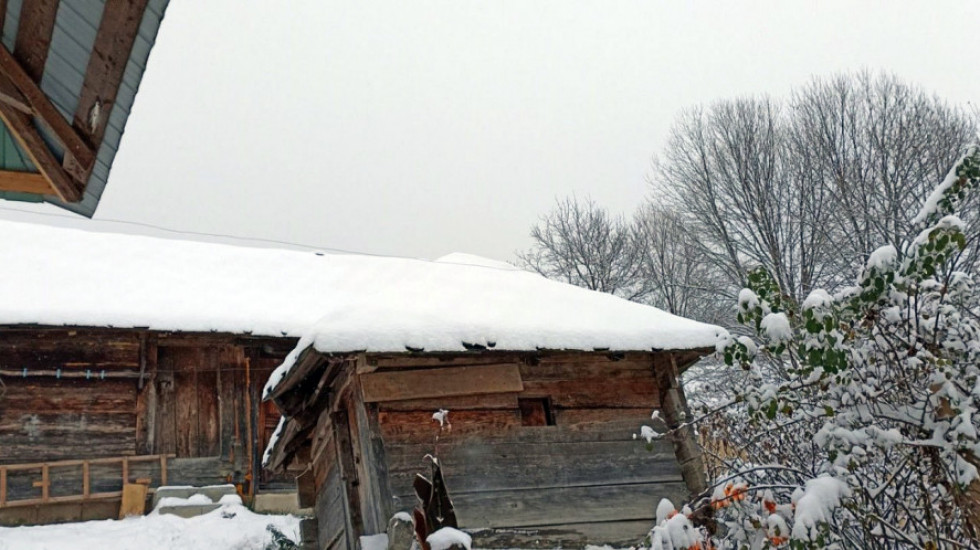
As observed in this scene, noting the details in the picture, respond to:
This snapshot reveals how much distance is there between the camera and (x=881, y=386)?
370 centimetres

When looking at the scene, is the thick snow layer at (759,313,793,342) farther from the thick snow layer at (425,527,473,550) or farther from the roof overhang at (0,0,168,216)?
the roof overhang at (0,0,168,216)

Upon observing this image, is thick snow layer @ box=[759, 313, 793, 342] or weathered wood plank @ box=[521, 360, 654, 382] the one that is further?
weathered wood plank @ box=[521, 360, 654, 382]

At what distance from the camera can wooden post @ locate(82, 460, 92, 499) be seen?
502 inches

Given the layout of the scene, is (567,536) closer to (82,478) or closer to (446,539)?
(446,539)

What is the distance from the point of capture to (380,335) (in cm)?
595

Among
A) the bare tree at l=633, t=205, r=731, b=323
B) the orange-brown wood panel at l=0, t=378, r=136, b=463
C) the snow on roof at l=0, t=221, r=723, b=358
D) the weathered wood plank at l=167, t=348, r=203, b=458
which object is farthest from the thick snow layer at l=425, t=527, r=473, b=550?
the bare tree at l=633, t=205, r=731, b=323

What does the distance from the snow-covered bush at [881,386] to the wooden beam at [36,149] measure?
3362 millimetres

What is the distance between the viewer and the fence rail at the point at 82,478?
1228cm

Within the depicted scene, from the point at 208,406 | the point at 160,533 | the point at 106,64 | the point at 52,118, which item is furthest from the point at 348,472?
the point at 208,406

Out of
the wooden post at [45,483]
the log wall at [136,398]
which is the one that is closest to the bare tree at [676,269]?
the log wall at [136,398]

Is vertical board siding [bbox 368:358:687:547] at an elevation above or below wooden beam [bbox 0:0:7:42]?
below

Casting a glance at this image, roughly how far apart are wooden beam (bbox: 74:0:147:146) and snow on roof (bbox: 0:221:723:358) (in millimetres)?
2352

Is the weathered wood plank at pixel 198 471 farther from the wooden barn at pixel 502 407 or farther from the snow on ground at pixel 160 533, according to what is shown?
the wooden barn at pixel 502 407

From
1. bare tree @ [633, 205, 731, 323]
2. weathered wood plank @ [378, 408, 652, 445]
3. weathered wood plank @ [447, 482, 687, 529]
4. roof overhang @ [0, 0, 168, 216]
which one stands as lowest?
weathered wood plank @ [447, 482, 687, 529]
